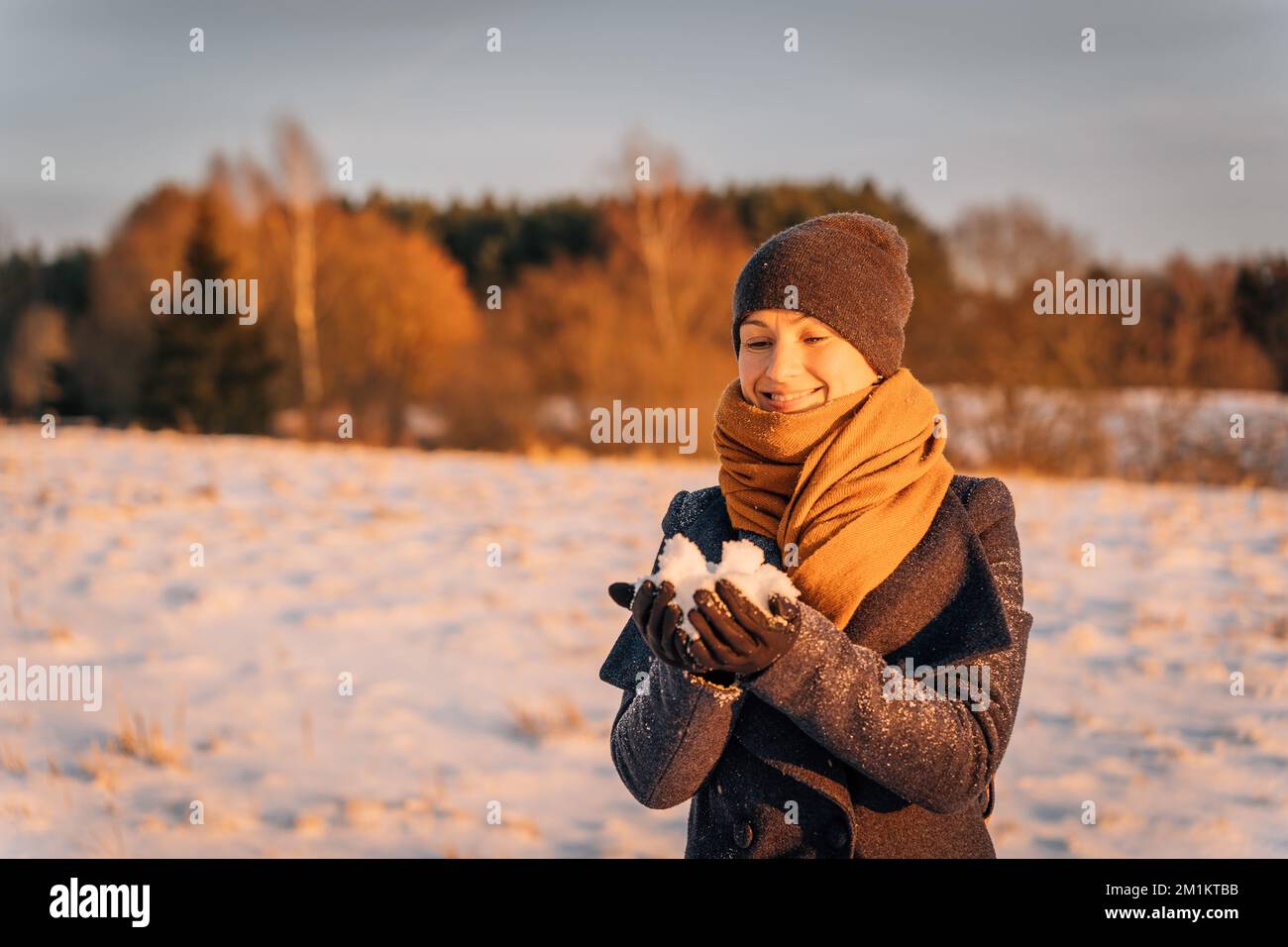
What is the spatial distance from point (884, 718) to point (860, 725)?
0.03m

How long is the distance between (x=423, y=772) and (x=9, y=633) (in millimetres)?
3085

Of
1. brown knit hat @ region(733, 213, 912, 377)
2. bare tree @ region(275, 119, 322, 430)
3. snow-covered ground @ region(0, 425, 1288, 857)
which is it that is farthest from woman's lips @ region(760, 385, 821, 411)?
bare tree @ region(275, 119, 322, 430)

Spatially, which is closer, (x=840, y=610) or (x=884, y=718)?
(x=884, y=718)

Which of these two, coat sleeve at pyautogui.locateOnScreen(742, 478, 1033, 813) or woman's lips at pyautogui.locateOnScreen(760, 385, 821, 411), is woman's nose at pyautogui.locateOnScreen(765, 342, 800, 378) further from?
coat sleeve at pyautogui.locateOnScreen(742, 478, 1033, 813)

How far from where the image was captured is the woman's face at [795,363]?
5.60 feet

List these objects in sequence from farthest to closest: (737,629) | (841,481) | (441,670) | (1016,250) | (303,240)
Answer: (303,240) < (1016,250) < (441,670) < (841,481) < (737,629)

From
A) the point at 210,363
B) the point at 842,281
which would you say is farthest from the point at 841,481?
the point at 210,363

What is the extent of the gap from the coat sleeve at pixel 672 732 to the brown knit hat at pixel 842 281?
484 mm

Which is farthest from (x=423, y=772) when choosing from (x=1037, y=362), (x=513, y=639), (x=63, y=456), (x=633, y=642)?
(x=1037, y=362)

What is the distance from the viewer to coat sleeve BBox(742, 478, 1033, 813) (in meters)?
1.47

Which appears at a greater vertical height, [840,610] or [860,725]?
[840,610]

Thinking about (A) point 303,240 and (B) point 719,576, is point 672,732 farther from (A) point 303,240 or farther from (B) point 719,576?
(A) point 303,240

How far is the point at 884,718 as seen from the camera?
148 cm
